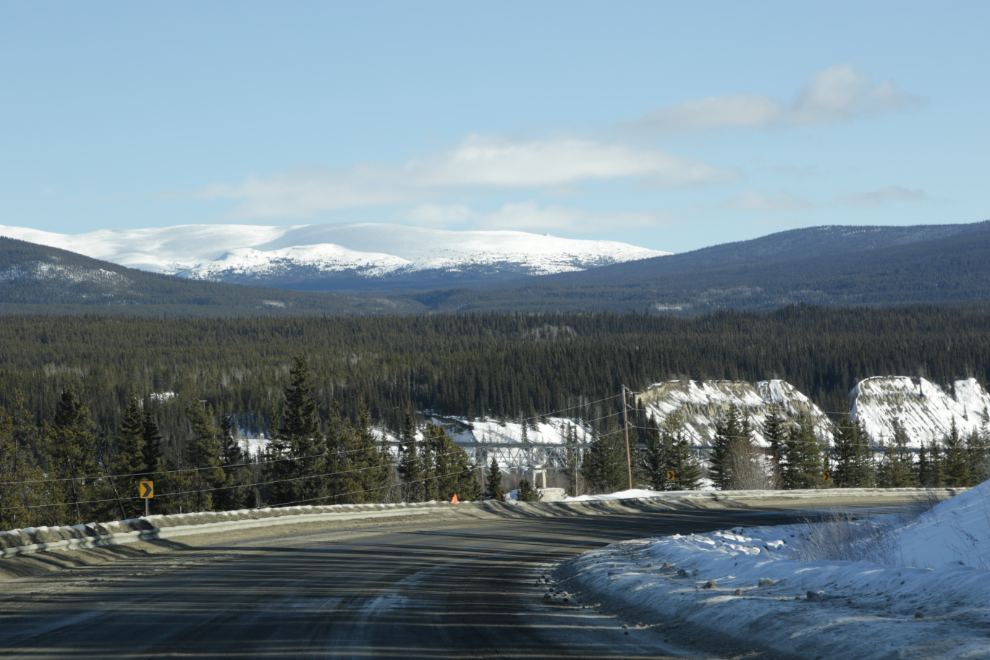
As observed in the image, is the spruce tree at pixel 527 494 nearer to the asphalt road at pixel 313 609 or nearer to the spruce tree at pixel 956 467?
the spruce tree at pixel 956 467

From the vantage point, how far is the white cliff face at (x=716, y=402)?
17512cm

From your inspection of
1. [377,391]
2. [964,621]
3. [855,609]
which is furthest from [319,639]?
[377,391]

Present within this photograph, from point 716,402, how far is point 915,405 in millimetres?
45569

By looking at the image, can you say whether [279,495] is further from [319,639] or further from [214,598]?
[319,639]

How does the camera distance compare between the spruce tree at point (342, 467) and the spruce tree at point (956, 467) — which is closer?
the spruce tree at point (342, 467)

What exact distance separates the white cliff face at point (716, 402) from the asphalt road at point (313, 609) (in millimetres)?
152604

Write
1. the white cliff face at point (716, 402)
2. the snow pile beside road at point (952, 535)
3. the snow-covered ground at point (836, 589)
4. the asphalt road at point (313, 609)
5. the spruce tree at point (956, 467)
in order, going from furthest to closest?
the white cliff face at point (716, 402), the spruce tree at point (956, 467), the snow pile beside road at point (952, 535), the asphalt road at point (313, 609), the snow-covered ground at point (836, 589)

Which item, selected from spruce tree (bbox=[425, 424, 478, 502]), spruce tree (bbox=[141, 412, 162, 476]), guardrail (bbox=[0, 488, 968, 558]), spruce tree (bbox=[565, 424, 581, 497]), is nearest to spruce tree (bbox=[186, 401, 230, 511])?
spruce tree (bbox=[141, 412, 162, 476])

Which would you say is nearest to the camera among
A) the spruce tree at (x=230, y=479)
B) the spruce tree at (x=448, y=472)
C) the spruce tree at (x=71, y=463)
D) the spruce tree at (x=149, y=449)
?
the spruce tree at (x=71, y=463)

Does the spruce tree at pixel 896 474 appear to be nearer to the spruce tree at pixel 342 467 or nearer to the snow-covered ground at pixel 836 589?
the spruce tree at pixel 342 467

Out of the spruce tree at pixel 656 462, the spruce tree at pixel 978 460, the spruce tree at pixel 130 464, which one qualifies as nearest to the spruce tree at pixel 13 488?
the spruce tree at pixel 130 464

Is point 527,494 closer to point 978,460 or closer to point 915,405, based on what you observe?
point 978,460

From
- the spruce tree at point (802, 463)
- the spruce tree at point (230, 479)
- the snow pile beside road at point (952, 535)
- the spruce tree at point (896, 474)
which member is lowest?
the spruce tree at point (896, 474)

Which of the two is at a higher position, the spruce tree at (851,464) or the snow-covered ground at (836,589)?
the snow-covered ground at (836,589)
